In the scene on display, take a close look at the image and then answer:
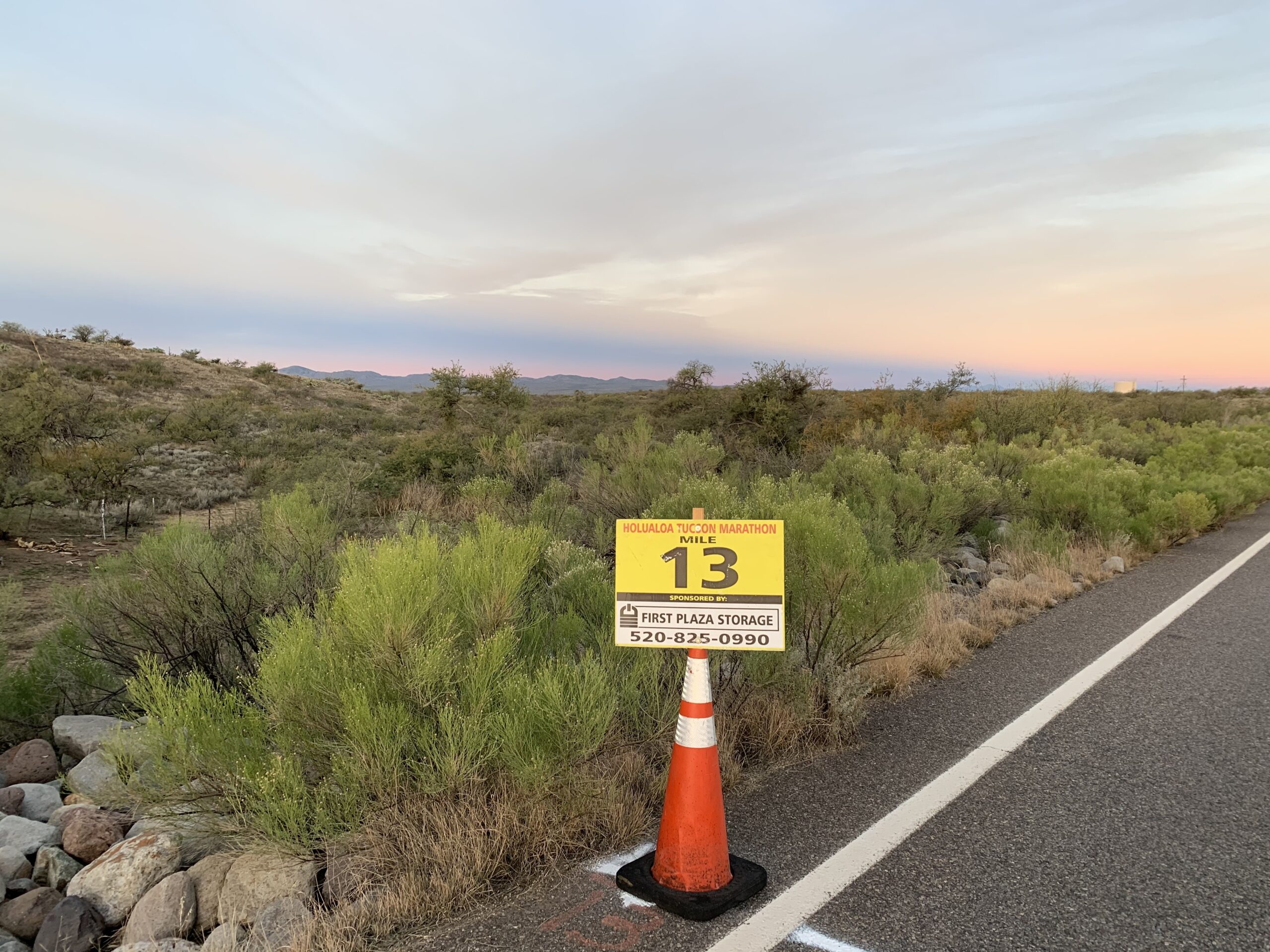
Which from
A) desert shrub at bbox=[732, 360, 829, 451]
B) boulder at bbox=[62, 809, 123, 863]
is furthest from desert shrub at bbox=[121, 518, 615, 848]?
desert shrub at bbox=[732, 360, 829, 451]

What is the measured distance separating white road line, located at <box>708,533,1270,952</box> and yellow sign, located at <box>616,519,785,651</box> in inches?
39.0

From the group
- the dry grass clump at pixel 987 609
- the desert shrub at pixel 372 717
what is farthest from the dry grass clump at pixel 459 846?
the dry grass clump at pixel 987 609

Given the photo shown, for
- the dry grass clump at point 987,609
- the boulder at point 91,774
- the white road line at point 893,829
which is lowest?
the boulder at point 91,774

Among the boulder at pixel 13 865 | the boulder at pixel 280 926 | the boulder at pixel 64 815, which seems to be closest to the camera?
the boulder at pixel 280 926

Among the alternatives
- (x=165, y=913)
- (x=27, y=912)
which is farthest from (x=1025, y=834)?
(x=27, y=912)

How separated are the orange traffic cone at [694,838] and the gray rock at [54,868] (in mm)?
2832

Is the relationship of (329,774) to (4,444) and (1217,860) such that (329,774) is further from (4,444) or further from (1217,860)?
(4,444)

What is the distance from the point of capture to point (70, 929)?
135 inches

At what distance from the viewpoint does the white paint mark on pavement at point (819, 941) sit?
2820 mm

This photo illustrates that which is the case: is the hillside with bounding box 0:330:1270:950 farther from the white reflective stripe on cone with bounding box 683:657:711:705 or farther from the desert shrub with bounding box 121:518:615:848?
the white reflective stripe on cone with bounding box 683:657:711:705

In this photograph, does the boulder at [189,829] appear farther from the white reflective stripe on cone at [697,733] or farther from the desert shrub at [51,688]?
the desert shrub at [51,688]

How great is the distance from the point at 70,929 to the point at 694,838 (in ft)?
9.02

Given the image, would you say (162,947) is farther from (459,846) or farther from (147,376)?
(147,376)

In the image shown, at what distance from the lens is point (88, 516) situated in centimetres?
1378
